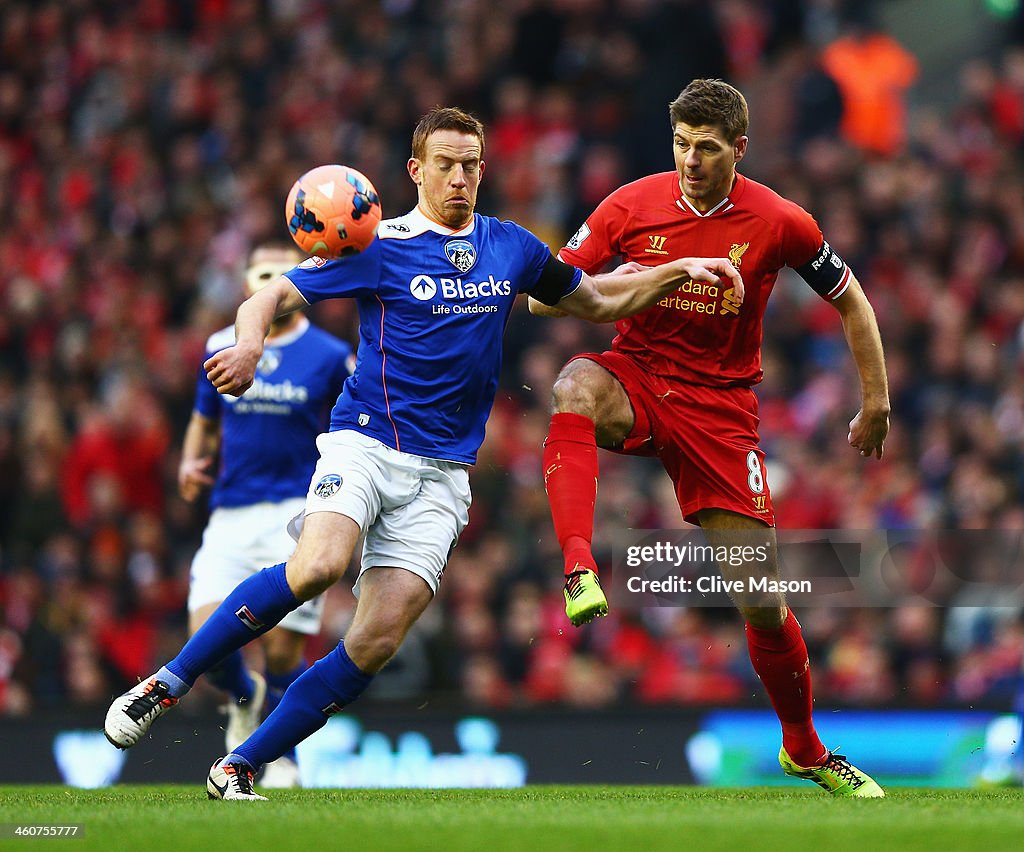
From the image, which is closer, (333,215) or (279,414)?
(333,215)

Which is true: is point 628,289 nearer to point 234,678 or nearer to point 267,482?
point 267,482

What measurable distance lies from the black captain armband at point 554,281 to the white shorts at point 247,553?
2.28m

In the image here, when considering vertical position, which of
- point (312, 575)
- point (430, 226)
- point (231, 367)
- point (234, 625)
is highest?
point (430, 226)

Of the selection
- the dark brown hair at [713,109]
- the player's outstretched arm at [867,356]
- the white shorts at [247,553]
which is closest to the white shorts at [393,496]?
the dark brown hair at [713,109]

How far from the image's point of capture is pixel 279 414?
841cm

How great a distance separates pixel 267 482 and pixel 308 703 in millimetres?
2418

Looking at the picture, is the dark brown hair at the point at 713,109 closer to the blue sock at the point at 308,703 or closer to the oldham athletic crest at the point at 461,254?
the oldham athletic crest at the point at 461,254

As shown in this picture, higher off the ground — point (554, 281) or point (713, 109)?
point (713, 109)

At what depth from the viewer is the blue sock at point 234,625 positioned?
6.22 meters

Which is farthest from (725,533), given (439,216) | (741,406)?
(439,216)

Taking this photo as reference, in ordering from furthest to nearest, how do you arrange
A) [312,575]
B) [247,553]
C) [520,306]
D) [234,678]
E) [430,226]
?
[520,306], [247,553], [234,678], [430,226], [312,575]

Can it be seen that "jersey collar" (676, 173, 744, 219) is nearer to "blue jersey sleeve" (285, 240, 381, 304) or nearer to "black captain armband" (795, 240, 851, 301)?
"black captain armband" (795, 240, 851, 301)

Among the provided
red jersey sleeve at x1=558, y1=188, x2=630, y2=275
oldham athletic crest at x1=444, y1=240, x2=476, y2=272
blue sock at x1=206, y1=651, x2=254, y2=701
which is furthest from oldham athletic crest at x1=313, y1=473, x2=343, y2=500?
blue sock at x1=206, y1=651, x2=254, y2=701
